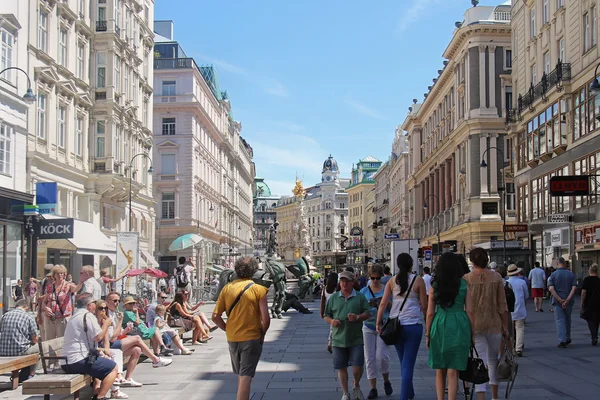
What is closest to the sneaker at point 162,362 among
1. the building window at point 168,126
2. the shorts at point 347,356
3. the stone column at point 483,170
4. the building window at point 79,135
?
the shorts at point 347,356

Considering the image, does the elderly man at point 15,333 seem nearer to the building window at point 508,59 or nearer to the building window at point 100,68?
the building window at point 100,68

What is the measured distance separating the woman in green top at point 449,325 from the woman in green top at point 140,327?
6.94 metres

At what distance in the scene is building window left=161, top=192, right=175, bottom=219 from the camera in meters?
66.6

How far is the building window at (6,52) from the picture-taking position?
24953 millimetres

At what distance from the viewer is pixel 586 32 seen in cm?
3366

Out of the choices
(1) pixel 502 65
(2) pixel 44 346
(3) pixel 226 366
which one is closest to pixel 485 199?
(1) pixel 502 65

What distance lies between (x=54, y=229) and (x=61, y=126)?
11.5m

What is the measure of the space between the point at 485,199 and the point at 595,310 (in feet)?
138

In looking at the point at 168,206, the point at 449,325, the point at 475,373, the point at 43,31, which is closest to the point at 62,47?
the point at 43,31

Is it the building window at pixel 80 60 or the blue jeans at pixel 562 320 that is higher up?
the building window at pixel 80 60

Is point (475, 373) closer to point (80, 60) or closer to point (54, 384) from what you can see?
point (54, 384)

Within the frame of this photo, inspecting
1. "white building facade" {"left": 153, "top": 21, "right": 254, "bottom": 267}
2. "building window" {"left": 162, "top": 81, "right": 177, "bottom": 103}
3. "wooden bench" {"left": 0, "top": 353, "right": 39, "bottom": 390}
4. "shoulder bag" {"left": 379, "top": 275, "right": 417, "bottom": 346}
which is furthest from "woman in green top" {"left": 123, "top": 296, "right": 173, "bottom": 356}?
"building window" {"left": 162, "top": 81, "right": 177, "bottom": 103}

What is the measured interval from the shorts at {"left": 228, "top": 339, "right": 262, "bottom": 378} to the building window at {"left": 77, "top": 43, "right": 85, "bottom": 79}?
31.2m

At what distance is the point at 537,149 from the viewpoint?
40.8m
